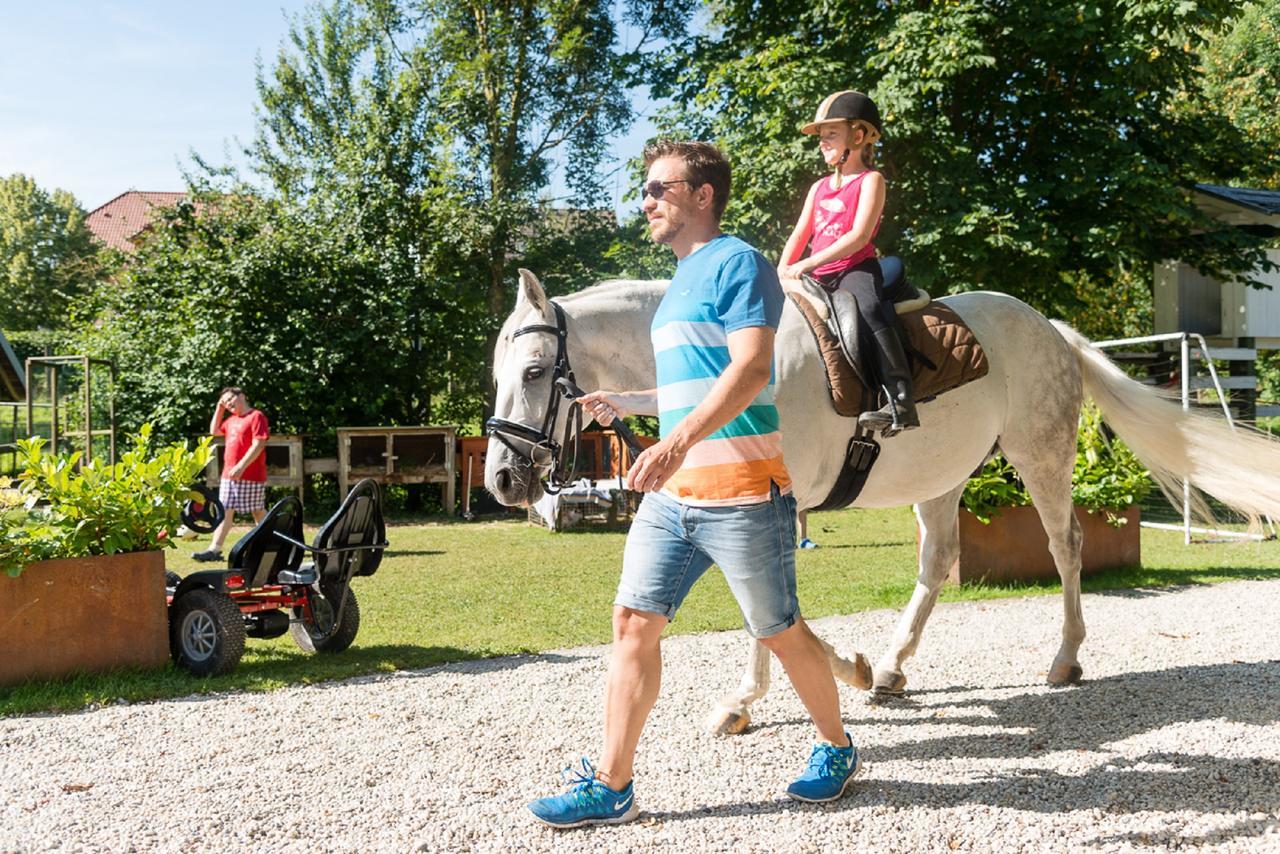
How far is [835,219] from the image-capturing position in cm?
462

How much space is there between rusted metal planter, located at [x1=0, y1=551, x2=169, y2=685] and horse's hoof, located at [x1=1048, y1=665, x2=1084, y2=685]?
4.97 metres

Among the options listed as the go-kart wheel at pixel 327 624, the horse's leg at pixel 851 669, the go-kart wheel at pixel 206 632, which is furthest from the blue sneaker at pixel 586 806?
the go-kart wheel at pixel 327 624

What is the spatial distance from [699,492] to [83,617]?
164 inches

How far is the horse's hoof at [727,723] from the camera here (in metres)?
4.42

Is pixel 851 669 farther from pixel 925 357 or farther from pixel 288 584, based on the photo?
pixel 288 584

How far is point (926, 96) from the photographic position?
1575 cm

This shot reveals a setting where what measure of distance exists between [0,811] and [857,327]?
386 cm

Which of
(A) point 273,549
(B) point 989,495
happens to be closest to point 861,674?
(A) point 273,549

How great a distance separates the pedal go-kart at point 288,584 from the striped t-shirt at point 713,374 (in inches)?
138

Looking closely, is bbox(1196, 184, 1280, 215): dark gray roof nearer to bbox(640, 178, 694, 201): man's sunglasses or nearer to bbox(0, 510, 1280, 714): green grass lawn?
bbox(0, 510, 1280, 714): green grass lawn

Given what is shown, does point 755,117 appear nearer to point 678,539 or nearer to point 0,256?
point 678,539

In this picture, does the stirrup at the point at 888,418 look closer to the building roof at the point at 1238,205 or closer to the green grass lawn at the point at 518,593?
the green grass lawn at the point at 518,593

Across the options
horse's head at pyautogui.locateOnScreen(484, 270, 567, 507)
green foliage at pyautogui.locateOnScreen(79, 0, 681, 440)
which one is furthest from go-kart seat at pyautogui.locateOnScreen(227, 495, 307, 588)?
green foliage at pyautogui.locateOnScreen(79, 0, 681, 440)

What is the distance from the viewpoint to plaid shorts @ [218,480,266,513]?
1095 cm
